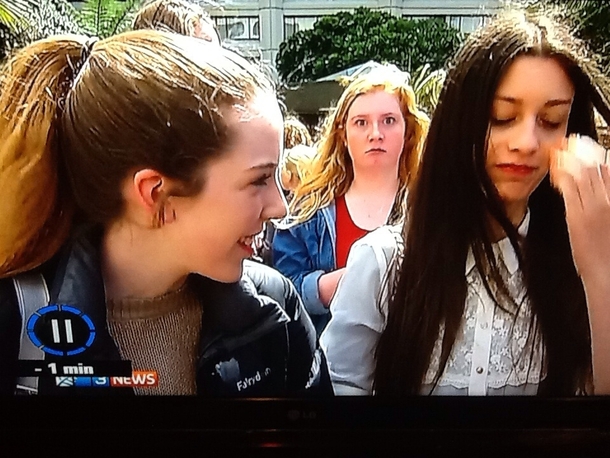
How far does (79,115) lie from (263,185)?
0.29 meters

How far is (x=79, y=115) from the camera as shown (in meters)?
1.08

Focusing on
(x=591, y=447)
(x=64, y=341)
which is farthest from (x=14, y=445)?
(x=591, y=447)

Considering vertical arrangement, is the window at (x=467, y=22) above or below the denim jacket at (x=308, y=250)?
above

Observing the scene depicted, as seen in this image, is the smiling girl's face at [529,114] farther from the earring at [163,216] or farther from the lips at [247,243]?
the earring at [163,216]

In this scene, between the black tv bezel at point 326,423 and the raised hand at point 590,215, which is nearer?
the raised hand at point 590,215

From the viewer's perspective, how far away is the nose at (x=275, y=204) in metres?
1.14

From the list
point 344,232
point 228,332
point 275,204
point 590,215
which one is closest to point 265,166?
point 275,204

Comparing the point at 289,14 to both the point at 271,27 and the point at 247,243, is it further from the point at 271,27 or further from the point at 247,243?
the point at 247,243

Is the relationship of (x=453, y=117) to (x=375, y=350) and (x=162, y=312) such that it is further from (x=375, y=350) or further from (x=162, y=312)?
(x=162, y=312)

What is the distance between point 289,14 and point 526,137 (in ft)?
1.37

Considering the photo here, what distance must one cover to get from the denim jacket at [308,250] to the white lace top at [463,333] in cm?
4

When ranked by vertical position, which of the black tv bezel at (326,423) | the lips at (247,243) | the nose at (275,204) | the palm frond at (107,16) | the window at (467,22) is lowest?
the black tv bezel at (326,423)

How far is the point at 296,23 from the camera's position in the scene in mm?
1158

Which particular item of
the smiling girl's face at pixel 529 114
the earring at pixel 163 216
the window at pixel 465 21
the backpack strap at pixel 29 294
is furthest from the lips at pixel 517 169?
the backpack strap at pixel 29 294
